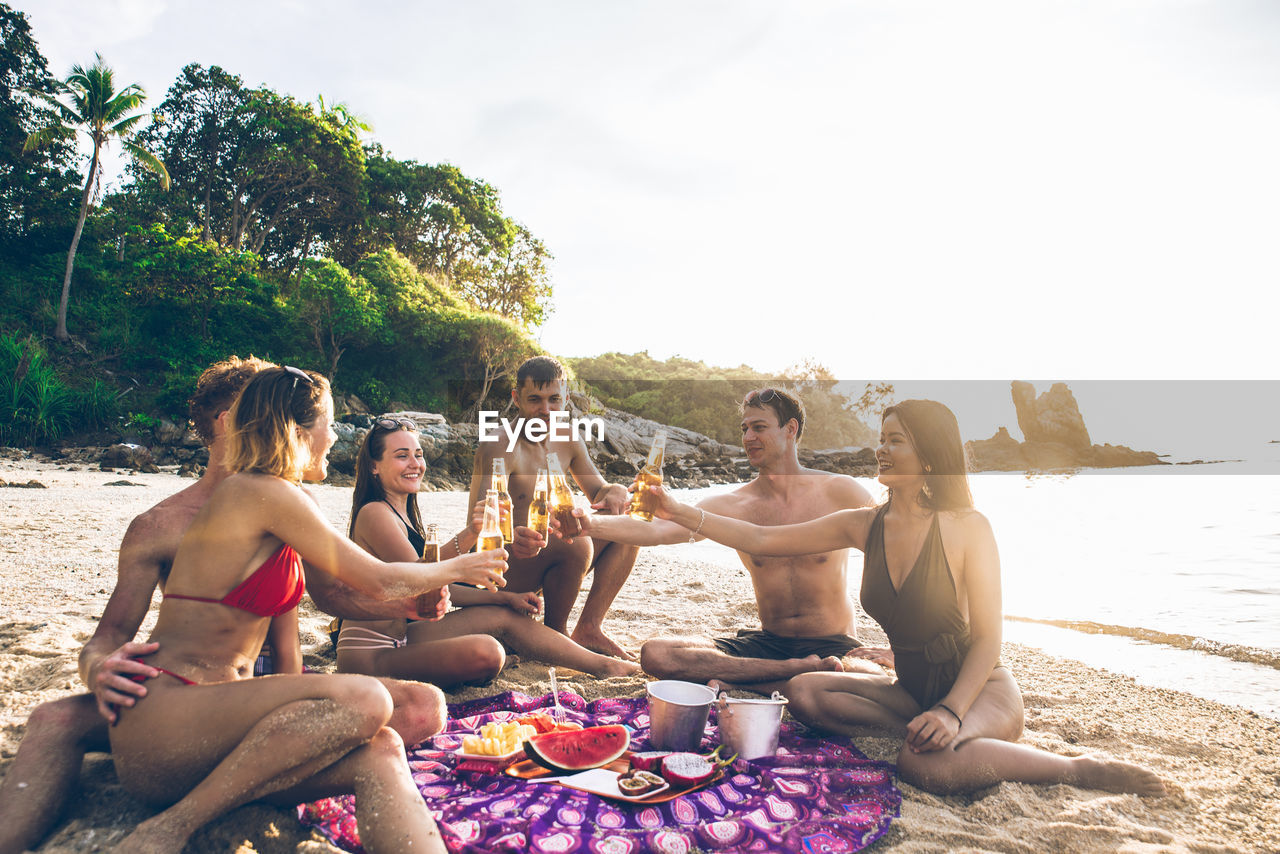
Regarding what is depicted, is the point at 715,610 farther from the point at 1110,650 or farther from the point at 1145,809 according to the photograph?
the point at 1145,809

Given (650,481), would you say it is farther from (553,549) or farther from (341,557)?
(341,557)

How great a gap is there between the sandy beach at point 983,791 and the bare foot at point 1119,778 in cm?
5

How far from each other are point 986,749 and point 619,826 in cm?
162

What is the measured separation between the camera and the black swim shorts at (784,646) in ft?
13.6

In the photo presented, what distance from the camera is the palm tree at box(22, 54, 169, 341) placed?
2114cm

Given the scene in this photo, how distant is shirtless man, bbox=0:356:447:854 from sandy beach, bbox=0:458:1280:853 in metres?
0.15

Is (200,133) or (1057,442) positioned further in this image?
(1057,442)

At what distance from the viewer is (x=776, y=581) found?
14.1ft

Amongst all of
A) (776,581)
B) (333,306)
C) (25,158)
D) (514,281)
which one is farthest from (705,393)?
Result: (776,581)

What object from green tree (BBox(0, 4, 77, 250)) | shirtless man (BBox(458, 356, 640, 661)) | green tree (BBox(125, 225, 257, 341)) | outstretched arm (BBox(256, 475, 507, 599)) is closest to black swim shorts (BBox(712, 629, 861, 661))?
shirtless man (BBox(458, 356, 640, 661))

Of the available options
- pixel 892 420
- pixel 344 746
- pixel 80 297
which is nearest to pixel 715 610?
pixel 892 420

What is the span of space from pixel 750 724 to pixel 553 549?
7.21 ft

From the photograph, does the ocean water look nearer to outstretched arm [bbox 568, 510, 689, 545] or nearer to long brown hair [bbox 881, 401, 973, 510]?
long brown hair [bbox 881, 401, 973, 510]

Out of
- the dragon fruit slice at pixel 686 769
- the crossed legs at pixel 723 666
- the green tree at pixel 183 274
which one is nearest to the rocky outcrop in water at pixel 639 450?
the crossed legs at pixel 723 666
